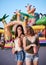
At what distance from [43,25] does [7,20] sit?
1.20 ft

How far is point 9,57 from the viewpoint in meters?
1.93

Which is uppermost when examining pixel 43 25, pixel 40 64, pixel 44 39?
pixel 43 25

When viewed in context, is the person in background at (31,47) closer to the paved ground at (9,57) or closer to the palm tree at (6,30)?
the paved ground at (9,57)

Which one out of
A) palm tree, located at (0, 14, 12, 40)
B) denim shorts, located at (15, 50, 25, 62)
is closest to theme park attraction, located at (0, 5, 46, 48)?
palm tree, located at (0, 14, 12, 40)

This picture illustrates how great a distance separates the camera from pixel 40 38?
1887 millimetres

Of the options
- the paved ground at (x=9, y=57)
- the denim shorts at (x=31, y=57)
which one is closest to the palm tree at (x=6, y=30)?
the paved ground at (x=9, y=57)

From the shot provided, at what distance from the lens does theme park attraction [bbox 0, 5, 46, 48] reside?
1.90 metres

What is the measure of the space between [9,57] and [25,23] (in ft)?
1.24

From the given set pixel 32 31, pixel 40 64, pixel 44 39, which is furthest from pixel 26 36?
pixel 40 64

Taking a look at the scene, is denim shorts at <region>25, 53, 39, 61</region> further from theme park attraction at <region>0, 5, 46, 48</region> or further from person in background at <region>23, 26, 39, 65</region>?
theme park attraction at <region>0, 5, 46, 48</region>

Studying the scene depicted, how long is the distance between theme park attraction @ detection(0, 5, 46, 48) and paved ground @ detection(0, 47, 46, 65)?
0.06 metres

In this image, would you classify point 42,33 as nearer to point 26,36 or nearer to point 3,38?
point 26,36

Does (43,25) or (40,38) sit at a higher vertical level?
(43,25)

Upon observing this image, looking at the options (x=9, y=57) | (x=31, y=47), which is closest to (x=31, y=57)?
(x=31, y=47)
